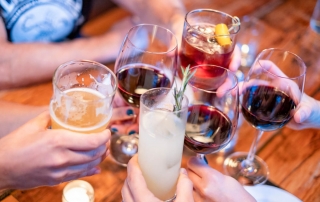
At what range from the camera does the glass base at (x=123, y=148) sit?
101 centimetres

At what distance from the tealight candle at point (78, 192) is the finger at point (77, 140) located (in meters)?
0.17

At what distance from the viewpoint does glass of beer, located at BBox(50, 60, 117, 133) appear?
0.76 meters

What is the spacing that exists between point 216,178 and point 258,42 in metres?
0.83

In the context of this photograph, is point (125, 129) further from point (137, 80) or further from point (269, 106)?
point (269, 106)

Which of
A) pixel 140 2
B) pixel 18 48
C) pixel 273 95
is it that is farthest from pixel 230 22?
pixel 18 48

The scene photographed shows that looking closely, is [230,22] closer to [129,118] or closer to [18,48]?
[129,118]

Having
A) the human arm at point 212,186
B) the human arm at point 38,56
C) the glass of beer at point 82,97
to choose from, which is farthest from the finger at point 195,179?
the human arm at point 38,56

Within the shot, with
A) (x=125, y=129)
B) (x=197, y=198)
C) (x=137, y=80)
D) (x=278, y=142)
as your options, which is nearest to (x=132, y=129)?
(x=125, y=129)

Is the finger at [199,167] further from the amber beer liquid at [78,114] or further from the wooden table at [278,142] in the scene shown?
the amber beer liquid at [78,114]

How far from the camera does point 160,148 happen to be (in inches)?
28.2

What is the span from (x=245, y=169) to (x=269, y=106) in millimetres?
211

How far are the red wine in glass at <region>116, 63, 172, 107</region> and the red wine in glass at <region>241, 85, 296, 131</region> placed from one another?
0.71 feet

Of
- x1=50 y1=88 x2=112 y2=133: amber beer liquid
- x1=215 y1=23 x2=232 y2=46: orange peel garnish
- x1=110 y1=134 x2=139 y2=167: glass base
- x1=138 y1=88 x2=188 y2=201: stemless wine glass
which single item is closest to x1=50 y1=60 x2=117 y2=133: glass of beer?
x1=50 y1=88 x2=112 y2=133: amber beer liquid

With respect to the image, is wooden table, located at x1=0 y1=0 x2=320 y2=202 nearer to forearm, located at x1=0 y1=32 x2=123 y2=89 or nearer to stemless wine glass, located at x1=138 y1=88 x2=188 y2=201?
forearm, located at x1=0 y1=32 x2=123 y2=89
